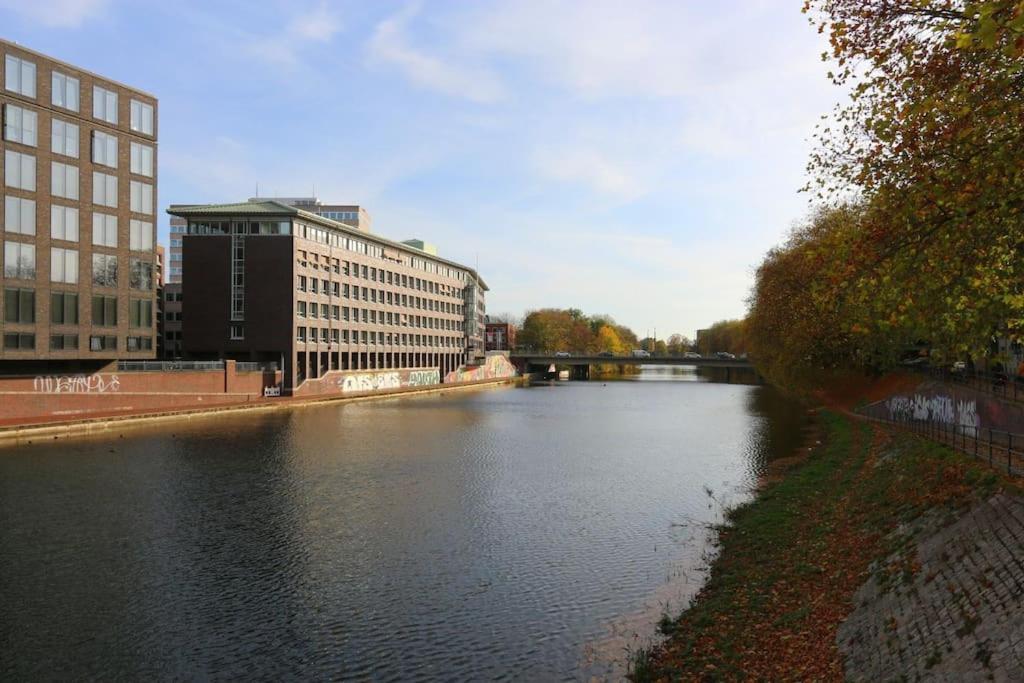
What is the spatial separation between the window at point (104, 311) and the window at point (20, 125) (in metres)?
12.6

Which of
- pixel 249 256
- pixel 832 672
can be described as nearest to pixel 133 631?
pixel 832 672

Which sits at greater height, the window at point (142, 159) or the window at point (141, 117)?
the window at point (141, 117)

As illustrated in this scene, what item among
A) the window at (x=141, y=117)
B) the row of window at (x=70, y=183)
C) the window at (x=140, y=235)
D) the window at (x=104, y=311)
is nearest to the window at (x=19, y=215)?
the row of window at (x=70, y=183)

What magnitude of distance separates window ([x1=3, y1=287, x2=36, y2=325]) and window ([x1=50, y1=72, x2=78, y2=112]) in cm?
1482

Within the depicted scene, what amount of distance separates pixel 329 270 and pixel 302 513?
70793mm

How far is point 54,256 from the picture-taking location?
186 feet

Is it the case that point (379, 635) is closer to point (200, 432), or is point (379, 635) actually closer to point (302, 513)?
point (302, 513)

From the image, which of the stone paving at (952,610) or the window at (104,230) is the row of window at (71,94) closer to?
the window at (104,230)

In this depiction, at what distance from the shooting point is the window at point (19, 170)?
176 ft

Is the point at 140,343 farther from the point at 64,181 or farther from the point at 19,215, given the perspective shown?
the point at 64,181

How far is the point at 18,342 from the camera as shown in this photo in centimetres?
5444

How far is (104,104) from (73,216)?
9.85 metres

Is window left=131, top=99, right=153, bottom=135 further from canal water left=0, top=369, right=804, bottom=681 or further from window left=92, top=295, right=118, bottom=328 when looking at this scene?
canal water left=0, top=369, right=804, bottom=681

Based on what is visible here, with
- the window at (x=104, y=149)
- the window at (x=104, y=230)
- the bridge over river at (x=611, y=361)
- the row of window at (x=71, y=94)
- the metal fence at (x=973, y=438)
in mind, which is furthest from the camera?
the bridge over river at (x=611, y=361)
